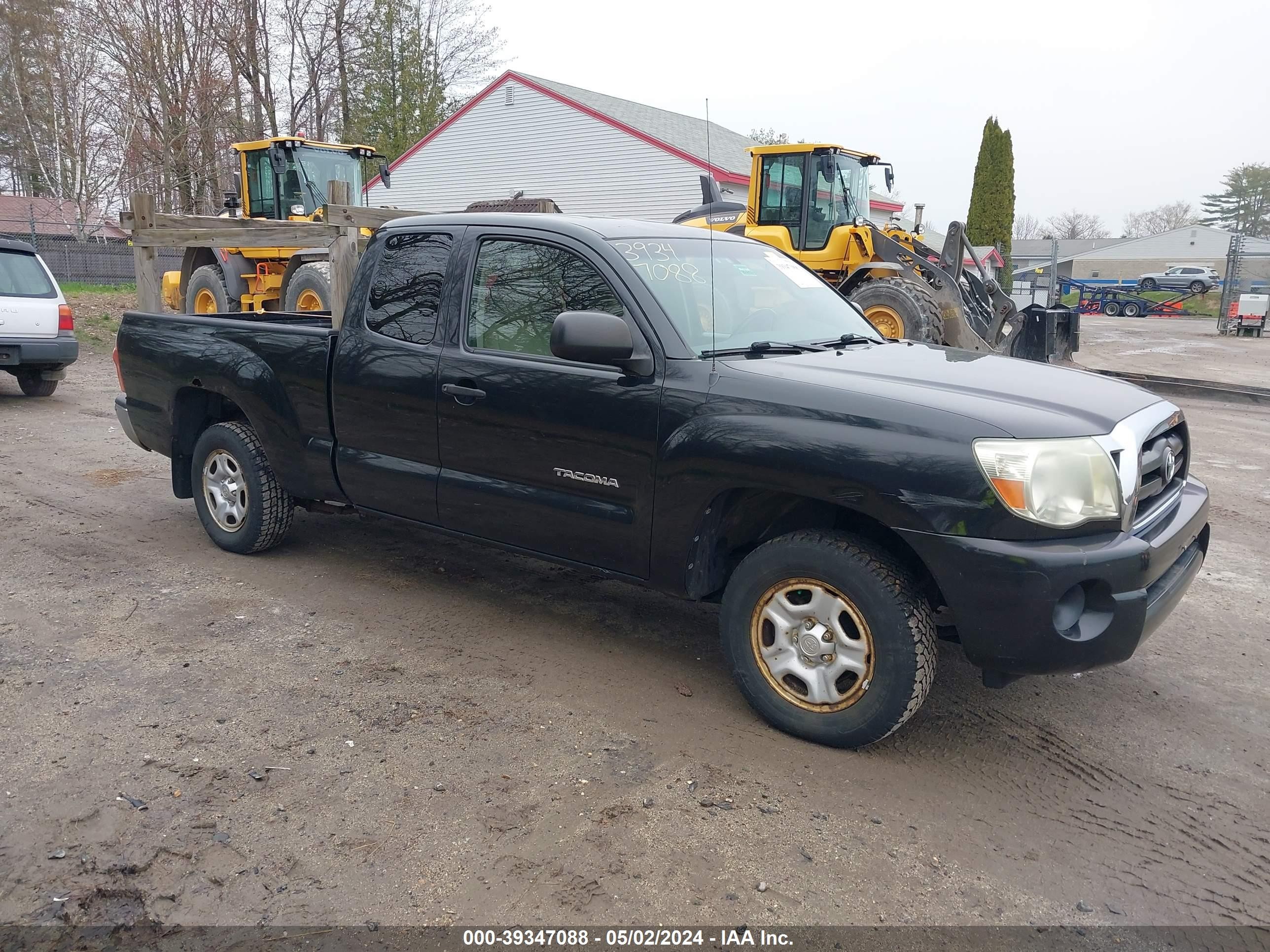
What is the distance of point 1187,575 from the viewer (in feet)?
12.2

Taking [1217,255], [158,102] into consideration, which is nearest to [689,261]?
[158,102]

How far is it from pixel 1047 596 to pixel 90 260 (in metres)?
34.4

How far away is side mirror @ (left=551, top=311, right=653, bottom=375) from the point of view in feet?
12.3

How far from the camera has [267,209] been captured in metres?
16.1

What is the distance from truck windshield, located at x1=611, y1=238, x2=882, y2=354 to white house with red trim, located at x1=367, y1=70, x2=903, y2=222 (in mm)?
22236

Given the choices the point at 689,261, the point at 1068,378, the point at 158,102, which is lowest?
the point at 1068,378

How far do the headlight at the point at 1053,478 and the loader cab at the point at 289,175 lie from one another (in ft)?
46.9

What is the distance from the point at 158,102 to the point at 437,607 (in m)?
31.5

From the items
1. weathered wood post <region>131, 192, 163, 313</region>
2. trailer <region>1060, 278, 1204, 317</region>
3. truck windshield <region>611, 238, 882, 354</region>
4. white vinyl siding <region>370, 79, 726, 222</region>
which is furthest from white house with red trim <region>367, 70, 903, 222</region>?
truck windshield <region>611, 238, 882, 354</region>

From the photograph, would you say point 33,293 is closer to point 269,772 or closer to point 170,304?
point 170,304

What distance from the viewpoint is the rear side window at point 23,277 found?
10672 millimetres

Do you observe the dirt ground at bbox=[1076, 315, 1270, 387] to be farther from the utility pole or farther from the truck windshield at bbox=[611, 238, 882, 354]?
the truck windshield at bbox=[611, 238, 882, 354]

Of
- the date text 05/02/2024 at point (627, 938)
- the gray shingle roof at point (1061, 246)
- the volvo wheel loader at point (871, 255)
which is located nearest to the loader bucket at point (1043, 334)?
the volvo wheel loader at point (871, 255)

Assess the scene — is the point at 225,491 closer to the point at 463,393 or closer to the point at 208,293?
the point at 463,393
